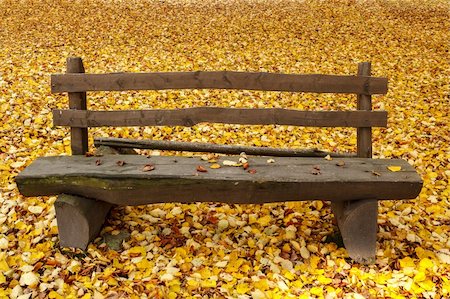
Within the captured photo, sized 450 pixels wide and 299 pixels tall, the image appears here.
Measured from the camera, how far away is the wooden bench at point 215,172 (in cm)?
351

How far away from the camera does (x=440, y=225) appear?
424 centimetres

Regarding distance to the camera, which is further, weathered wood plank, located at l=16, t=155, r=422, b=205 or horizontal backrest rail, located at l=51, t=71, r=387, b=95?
horizontal backrest rail, located at l=51, t=71, r=387, b=95

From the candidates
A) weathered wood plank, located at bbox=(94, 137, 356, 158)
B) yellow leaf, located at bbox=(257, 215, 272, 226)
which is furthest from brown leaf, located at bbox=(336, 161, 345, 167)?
yellow leaf, located at bbox=(257, 215, 272, 226)

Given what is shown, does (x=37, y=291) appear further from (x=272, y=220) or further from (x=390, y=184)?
(x=390, y=184)

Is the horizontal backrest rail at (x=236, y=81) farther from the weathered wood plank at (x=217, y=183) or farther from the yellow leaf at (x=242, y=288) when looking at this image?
the yellow leaf at (x=242, y=288)

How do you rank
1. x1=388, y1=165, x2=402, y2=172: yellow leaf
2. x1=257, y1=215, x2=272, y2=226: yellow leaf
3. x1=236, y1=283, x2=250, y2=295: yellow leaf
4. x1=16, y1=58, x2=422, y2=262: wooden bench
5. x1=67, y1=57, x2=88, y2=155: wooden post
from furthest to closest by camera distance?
1. x1=257, y1=215, x2=272, y2=226: yellow leaf
2. x1=67, y1=57, x2=88, y2=155: wooden post
3. x1=388, y1=165, x2=402, y2=172: yellow leaf
4. x1=16, y1=58, x2=422, y2=262: wooden bench
5. x1=236, y1=283, x2=250, y2=295: yellow leaf

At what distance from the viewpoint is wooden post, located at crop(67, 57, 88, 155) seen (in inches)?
155

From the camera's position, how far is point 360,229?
366cm

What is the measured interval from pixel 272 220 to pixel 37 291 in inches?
90.6

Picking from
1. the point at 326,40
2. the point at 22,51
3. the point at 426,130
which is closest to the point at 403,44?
the point at 326,40

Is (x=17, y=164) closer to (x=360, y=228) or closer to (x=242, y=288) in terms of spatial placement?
(x=242, y=288)

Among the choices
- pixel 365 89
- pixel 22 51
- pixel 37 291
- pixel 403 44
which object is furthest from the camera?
pixel 403 44

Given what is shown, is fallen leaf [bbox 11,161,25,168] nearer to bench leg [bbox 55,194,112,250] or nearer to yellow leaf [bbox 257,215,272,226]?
bench leg [bbox 55,194,112,250]

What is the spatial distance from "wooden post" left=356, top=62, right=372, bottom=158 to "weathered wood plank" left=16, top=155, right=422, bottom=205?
1.17 ft
